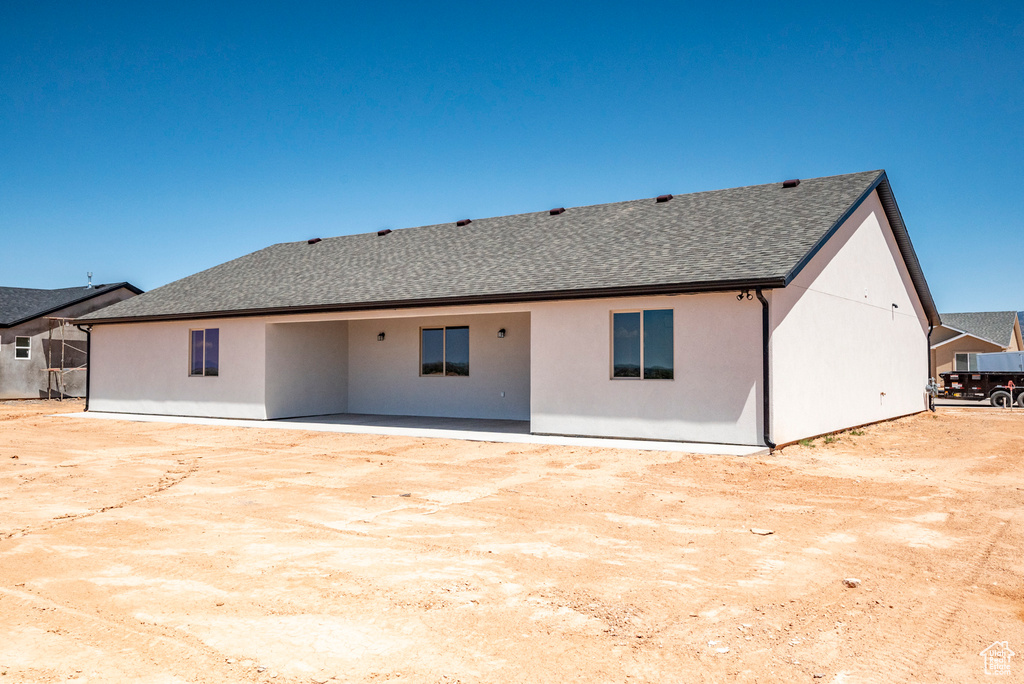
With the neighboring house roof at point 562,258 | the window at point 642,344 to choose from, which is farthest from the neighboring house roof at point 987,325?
the window at point 642,344

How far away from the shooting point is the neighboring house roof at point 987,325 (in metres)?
36.9

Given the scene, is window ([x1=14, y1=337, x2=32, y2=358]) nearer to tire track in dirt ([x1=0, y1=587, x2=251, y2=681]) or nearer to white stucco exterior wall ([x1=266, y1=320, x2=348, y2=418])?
white stucco exterior wall ([x1=266, y1=320, x2=348, y2=418])

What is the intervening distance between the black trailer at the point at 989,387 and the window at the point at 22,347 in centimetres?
3653

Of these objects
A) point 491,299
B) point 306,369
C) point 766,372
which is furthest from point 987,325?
point 306,369

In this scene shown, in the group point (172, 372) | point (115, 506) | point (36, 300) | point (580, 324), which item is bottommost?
point (115, 506)

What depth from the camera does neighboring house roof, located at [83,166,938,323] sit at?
1176cm

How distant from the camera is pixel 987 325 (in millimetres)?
39031

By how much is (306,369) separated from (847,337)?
41.6 feet

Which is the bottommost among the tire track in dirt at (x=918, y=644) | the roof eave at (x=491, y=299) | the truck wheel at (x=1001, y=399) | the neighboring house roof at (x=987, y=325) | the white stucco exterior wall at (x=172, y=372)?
the truck wheel at (x=1001, y=399)

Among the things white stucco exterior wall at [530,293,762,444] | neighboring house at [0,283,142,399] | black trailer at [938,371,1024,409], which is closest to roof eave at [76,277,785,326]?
white stucco exterior wall at [530,293,762,444]

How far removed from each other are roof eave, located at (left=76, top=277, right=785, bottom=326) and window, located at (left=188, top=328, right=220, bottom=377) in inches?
23.2

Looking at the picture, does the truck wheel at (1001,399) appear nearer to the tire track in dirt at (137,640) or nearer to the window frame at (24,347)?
the tire track in dirt at (137,640)

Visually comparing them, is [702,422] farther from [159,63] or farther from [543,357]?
[159,63]

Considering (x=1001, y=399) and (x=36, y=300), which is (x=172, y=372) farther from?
(x=1001, y=399)
